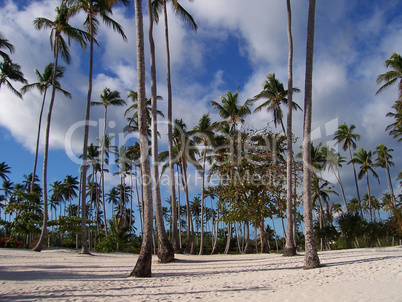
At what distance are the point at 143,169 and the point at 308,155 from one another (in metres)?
6.25

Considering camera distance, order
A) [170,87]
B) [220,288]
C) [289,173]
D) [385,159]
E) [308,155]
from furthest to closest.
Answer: [385,159]
[170,87]
[289,173]
[308,155]
[220,288]

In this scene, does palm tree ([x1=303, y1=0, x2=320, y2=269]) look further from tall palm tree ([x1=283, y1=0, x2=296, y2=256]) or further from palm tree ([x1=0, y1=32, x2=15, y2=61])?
palm tree ([x1=0, y1=32, x2=15, y2=61])

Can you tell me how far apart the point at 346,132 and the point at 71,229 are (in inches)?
1366

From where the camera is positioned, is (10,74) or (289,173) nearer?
(289,173)

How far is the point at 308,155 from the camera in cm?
1180

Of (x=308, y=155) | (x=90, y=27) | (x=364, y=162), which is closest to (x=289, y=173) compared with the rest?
(x=308, y=155)

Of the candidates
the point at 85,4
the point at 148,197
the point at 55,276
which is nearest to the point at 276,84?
the point at 85,4

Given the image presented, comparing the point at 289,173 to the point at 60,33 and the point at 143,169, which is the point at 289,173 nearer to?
the point at 143,169

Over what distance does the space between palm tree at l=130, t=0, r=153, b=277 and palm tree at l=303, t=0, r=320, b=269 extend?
18.4 feet

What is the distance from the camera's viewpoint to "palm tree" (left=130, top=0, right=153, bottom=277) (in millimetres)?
10055

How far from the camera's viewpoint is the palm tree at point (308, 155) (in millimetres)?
11031

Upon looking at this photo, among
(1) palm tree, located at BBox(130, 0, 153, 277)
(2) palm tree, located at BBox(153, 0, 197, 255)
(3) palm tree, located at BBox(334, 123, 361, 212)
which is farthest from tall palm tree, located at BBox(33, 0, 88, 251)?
(3) palm tree, located at BBox(334, 123, 361, 212)

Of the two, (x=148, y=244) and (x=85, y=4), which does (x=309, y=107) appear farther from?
(x=85, y=4)

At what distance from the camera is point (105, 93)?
33.0 m
